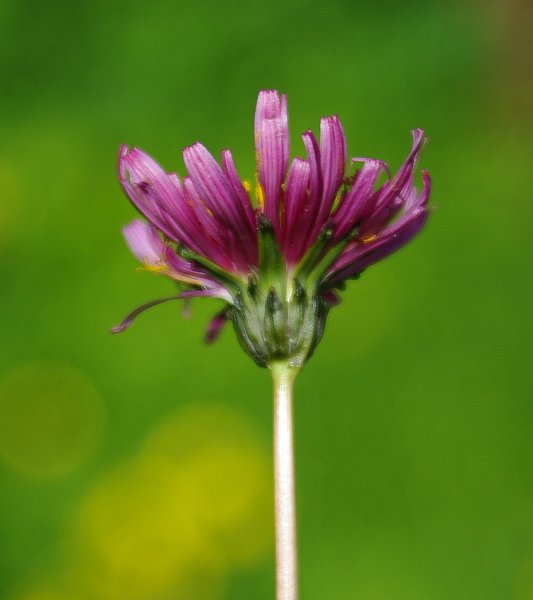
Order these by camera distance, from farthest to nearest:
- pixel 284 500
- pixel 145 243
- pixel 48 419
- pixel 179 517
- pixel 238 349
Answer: pixel 238 349, pixel 48 419, pixel 179 517, pixel 145 243, pixel 284 500

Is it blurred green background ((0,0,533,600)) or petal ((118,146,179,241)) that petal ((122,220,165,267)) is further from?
blurred green background ((0,0,533,600))

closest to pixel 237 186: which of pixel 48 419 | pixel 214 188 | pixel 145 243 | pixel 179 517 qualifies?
pixel 214 188

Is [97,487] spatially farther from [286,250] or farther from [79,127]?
[286,250]

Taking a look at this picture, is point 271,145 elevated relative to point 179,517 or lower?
elevated

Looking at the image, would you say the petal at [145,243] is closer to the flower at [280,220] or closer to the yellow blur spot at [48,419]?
the flower at [280,220]

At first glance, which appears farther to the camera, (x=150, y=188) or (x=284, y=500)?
(x=150, y=188)

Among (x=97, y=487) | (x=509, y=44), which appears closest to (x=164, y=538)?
(x=97, y=487)

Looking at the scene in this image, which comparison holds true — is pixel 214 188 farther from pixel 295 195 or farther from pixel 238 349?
pixel 238 349
